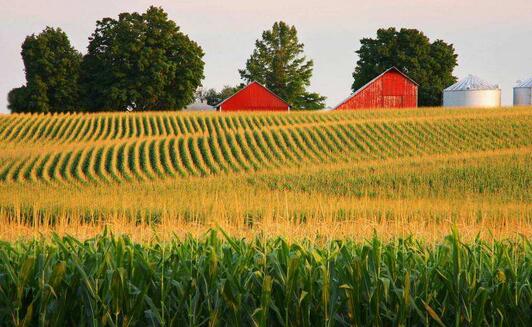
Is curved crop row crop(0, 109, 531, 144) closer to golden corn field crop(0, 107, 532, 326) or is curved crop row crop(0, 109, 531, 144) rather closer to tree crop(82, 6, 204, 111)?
golden corn field crop(0, 107, 532, 326)

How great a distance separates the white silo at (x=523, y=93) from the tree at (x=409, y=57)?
13797 mm

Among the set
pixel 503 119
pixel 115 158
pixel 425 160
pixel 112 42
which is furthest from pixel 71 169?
pixel 112 42

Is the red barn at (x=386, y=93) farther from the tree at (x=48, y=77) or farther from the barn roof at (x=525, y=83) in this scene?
the tree at (x=48, y=77)

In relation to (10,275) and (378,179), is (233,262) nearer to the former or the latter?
(10,275)

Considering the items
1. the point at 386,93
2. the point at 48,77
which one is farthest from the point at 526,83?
the point at 48,77

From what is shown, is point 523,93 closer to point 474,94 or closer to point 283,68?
point 474,94

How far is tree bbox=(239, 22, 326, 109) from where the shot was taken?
90.1 meters

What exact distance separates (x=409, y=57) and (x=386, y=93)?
17.8m

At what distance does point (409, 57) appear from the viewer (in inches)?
3253

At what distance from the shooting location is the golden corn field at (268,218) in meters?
5.84

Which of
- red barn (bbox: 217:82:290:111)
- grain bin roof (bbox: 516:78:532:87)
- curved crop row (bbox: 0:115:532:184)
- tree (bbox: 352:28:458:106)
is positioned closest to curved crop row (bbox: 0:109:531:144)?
curved crop row (bbox: 0:115:532:184)

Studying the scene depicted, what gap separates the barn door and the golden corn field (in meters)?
14.1

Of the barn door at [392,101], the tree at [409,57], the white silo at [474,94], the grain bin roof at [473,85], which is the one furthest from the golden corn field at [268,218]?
the tree at [409,57]

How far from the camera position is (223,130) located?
43.3 metres
